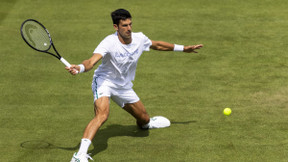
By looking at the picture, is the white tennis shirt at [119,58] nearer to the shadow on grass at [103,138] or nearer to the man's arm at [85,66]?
the man's arm at [85,66]

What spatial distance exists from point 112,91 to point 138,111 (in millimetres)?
726

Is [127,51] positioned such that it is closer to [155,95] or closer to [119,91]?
[119,91]

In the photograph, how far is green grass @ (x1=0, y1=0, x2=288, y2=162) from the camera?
395 inches

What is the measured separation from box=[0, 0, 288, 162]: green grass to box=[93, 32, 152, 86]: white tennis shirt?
1.22 m

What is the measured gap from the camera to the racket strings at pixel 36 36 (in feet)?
32.1

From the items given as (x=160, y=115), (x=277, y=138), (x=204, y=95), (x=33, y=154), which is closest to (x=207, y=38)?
(x=204, y=95)

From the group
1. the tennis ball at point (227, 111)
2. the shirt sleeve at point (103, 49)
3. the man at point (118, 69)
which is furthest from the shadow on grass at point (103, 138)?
the shirt sleeve at point (103, 49)

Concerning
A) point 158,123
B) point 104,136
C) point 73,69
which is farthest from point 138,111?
point 73,69

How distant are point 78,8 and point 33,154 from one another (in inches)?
328

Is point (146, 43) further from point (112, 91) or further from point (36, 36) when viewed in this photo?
point (36, 36)

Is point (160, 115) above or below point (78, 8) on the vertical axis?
below

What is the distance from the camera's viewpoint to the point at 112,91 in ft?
33.3

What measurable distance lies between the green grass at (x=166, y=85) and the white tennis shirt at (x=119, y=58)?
3.99 ft

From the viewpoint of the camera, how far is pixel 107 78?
33.3 feet
